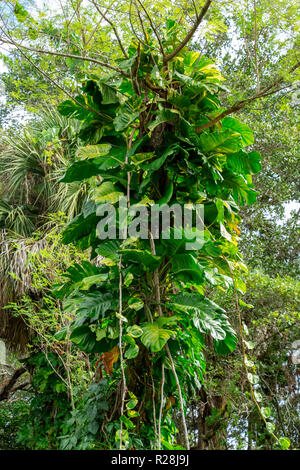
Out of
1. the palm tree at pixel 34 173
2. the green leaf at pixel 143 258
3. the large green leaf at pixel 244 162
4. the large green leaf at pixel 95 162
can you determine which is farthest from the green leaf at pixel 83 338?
the palm tree at pixel 34 173

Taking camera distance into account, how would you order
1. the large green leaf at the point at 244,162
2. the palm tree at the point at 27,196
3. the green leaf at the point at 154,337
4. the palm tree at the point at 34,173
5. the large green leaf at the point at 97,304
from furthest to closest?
the palm tree at the point at 34,173 → the palm tree at the point at 27,196 → the large green leaf at the point at 244,162 → the large green leaf at the point at 97,304 → the green leaf at the point at 154,337

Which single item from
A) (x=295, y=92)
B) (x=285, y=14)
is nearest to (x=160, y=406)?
(x=295, y=92)

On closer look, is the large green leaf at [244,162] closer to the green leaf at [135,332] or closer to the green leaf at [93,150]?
the green leaf at [93,150]

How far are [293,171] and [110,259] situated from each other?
4.40 metres

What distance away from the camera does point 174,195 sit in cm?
152

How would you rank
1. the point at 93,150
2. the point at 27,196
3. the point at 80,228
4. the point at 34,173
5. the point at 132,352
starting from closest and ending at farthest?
the point at 132,352
the point at 93,150
the point at 80,228
the point at 27,196
the point at 34,173

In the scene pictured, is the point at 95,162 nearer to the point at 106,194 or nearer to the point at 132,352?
the point at 106,194

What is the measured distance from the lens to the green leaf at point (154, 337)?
4.10 ft

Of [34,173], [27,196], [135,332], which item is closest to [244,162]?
[135,332]

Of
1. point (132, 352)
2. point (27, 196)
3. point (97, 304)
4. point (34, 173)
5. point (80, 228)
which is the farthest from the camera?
point (34, 173)

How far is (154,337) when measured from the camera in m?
1.27

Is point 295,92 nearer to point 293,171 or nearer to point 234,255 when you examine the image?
point 234,255

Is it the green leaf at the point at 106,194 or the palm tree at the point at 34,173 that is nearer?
the green leaf at the point at 106,194
